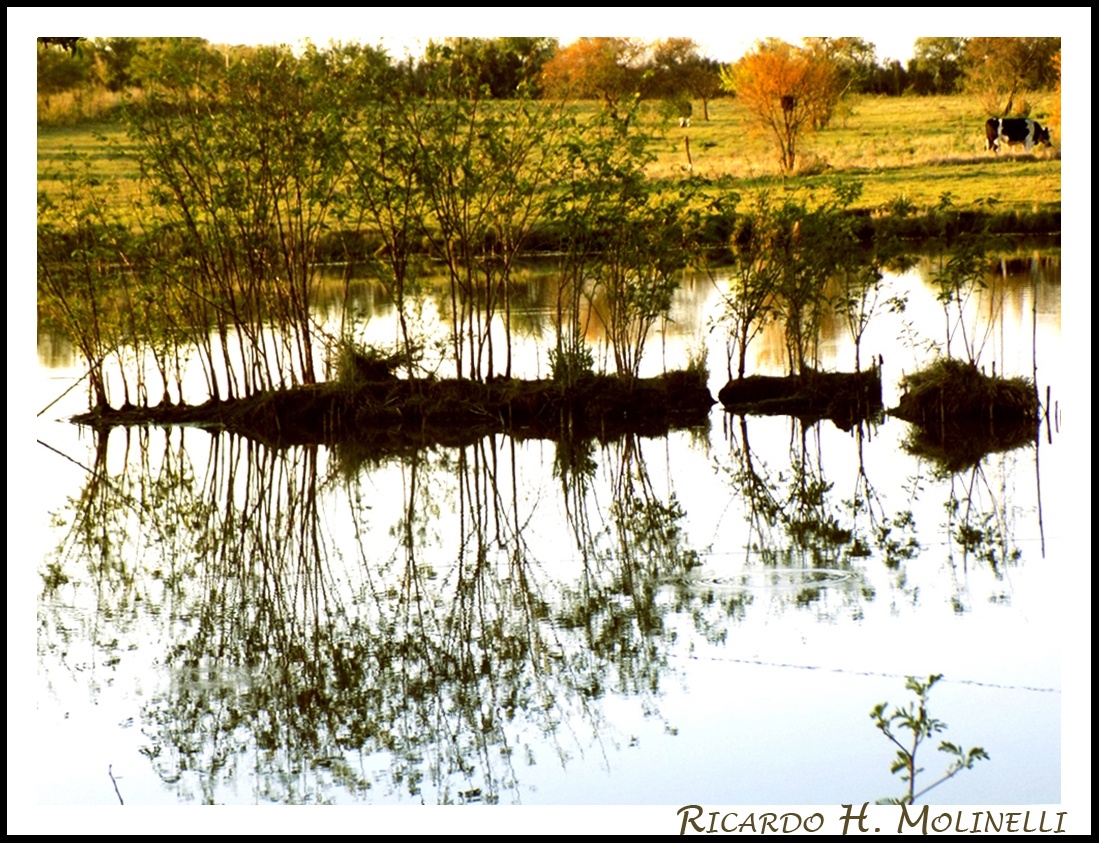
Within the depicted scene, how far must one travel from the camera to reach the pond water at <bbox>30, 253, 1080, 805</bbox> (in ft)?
21.5

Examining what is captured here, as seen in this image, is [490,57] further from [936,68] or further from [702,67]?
[702,67]

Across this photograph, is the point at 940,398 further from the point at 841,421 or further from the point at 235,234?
the point at 235,234

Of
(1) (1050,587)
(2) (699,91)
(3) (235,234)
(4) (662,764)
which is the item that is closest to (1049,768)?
(4) (662,764)

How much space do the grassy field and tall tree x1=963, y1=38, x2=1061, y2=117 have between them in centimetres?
101

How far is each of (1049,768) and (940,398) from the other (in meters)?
8.42

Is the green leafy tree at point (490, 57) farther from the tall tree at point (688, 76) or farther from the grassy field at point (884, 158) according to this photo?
the tall tree at point (688, 76)

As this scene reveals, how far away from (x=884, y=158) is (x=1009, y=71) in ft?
15.6

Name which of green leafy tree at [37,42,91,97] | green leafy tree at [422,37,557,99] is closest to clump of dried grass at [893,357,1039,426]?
green leafy tree at [422,37,557,99]

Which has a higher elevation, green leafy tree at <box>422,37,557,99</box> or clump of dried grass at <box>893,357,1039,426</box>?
green leafy tree at <box>422,37,557,99</box>

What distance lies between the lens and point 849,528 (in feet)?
34.1

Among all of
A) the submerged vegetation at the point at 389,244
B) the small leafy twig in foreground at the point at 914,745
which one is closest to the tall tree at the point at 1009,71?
the submerged vegetation at the point at 389,244

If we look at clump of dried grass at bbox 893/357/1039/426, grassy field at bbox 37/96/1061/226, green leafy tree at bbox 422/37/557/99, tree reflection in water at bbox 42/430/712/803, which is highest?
grassy field at bbox 37/96/1061/226

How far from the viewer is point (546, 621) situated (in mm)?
8430

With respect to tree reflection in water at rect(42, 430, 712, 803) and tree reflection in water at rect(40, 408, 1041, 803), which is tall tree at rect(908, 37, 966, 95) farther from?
tree reflection in water at rect(42, 430, 712, 803)
